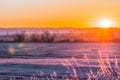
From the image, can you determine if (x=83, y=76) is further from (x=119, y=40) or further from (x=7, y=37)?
(x=7, y=37)

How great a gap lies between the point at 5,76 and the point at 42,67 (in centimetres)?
413

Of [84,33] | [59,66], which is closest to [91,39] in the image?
[84,33]

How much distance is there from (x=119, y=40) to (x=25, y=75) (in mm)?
46616

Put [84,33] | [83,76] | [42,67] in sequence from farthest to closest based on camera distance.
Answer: [84,33] < [42,67] < [83,76]

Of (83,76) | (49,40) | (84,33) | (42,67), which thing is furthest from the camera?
(84,33)

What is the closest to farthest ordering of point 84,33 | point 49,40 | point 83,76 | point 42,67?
point 83,76 → point 42,67 → point 49,40 → point 84,33

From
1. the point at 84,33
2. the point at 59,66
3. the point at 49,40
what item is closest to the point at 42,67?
the point at 59,66

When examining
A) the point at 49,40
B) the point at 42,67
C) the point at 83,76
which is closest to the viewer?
the point at 83,76

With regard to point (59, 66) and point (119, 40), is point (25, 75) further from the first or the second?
point (119, 40)

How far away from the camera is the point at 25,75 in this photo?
19656 millimetres

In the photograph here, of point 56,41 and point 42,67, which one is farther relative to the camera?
point 56,41

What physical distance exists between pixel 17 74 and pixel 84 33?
4892 centimetres

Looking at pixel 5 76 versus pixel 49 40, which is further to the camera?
pixel 49 40

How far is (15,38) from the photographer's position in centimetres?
6769
